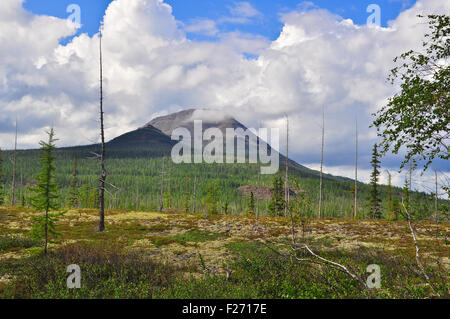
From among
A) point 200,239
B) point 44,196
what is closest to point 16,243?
point 44,196

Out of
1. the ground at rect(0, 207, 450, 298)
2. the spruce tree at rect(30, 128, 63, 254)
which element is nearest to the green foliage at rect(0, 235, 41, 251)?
the ground at rect(0, 207, 450, 298)

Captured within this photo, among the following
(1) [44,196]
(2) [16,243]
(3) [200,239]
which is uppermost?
(1) [44,196]

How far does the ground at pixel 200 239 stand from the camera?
16198 mm

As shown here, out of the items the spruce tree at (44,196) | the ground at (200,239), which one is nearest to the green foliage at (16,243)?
the ground at (200,239)

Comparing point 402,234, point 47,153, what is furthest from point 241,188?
point 47,153

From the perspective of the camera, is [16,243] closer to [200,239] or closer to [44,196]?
[44,196]

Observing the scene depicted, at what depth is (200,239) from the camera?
24.5 metres

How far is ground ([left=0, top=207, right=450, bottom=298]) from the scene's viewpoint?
16198mm

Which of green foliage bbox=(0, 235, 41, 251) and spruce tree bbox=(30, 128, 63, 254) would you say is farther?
green foliage bbox=(0, 235, 41, 251)

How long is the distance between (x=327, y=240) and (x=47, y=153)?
21.1 meters

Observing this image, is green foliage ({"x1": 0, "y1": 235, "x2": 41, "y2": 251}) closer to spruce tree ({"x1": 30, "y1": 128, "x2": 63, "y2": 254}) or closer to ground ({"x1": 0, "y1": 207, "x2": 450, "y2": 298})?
ground ({"x1": 0, "y1": 207, "x2": 450, "y2": 298})

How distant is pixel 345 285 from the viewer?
7.70 meters
